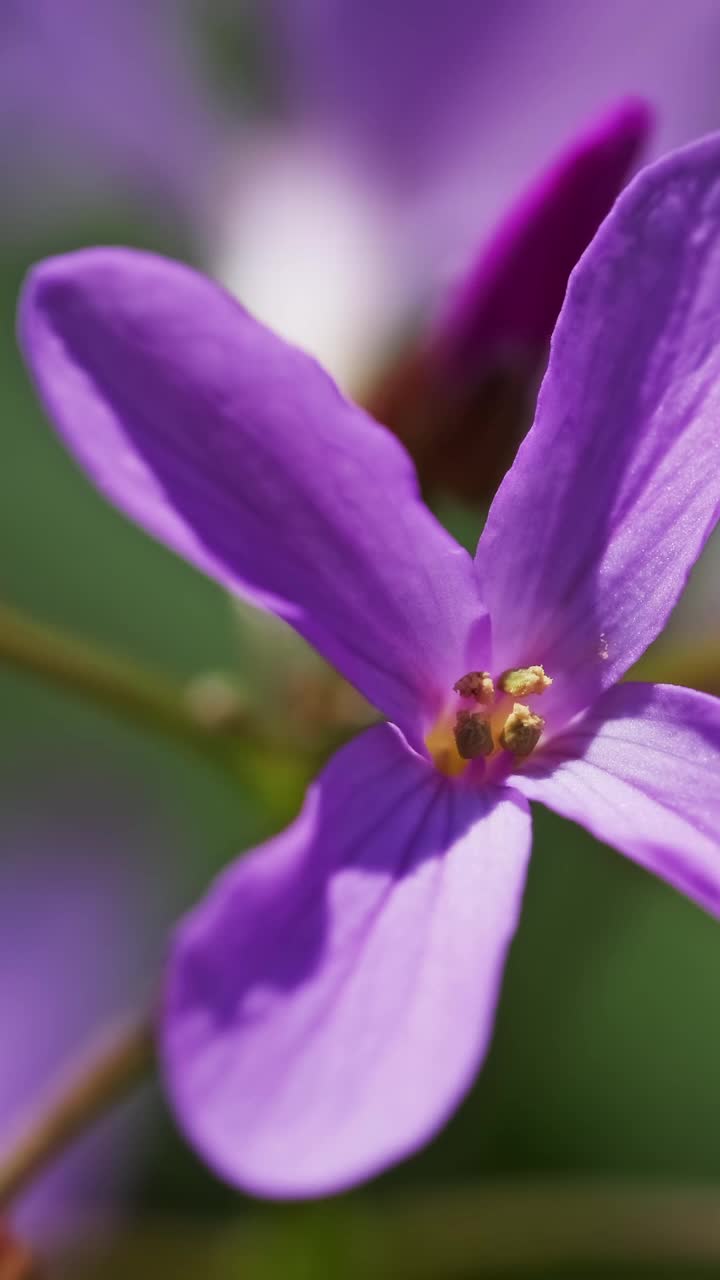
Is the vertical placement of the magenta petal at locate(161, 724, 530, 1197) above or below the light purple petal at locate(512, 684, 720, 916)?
below

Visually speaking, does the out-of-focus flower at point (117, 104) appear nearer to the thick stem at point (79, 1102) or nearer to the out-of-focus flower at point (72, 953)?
the out-of-focus flower at point (72, 953)

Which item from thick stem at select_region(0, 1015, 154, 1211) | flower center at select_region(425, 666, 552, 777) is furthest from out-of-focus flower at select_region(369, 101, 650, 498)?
thick stem at select_region(0, 1015, 154, 1211)

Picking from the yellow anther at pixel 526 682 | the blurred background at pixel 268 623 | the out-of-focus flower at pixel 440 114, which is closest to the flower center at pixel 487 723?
the yellow anther at pixel 526 682

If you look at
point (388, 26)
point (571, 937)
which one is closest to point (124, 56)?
point (388, 26)

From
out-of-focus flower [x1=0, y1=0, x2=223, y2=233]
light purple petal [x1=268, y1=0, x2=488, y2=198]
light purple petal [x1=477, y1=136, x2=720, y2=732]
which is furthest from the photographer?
out-of-focus flower [x1=0, y1=0, x2=223, y2=233]

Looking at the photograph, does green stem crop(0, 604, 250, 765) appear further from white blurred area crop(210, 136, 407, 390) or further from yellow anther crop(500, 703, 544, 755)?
white blurred area crop(210, 136, 407, 390)

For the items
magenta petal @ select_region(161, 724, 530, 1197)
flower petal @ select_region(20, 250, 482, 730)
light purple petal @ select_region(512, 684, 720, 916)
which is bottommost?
magenta petal @ select_region(161, 724, 530, 1197)

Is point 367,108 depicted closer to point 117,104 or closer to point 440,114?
point 440,114
